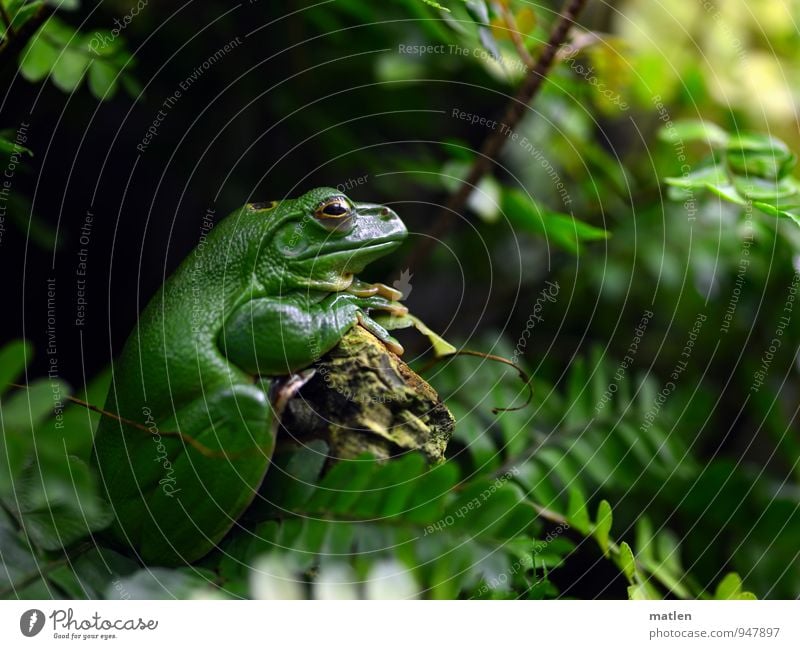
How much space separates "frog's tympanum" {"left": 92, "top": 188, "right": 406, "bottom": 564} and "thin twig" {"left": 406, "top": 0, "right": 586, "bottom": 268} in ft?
0.86

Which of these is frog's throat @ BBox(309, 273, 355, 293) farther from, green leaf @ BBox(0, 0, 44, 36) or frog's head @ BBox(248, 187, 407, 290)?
green leaf @ BBox(0, 0, 44, 36)

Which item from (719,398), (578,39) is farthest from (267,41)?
(719,398)

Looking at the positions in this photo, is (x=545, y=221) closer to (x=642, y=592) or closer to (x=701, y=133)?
(x=701, y=133)

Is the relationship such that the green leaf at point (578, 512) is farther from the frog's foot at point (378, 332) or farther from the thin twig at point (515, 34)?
the thin twig at point (515, 34)

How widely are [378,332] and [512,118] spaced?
46cm

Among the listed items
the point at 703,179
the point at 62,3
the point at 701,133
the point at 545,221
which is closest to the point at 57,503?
the point at 62,3

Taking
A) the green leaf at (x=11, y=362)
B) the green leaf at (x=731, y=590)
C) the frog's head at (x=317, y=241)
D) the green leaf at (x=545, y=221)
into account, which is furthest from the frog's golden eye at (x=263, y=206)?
the green leaf at (x=731, y=590)

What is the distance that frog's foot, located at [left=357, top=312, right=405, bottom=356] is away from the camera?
2.06ft

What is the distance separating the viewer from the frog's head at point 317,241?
0.65 metres

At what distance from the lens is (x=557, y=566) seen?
2.57 feet

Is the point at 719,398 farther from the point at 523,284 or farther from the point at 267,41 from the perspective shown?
the point at 267,41

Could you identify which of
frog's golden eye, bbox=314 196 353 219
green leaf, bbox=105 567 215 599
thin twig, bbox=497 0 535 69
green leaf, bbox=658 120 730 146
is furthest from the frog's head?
green leaf, bbox=658 120 730 146

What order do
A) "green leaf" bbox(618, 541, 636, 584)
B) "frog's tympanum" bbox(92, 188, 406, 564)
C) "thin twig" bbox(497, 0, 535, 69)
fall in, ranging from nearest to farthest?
"frog's tympanum" bbox(92, 188, 406, 564) → "green leaf" bbox(618, 541, 636, 584) → "thin twig" bbox(497, 0, 535, 69)
